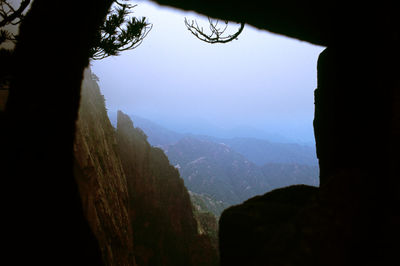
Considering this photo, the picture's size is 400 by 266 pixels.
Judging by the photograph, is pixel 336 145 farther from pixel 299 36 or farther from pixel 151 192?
pixel 151 192

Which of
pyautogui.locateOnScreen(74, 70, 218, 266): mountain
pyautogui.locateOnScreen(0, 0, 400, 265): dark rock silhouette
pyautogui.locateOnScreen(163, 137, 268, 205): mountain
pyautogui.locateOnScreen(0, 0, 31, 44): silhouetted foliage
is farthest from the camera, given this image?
pyautogui.locateOnScreen(163, 137, 268, 205): mountain

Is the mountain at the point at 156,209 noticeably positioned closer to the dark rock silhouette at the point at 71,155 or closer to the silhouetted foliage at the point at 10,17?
the silhouetted foliage at the point at 10,17

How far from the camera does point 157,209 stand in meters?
29.1

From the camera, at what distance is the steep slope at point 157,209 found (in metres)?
26.7

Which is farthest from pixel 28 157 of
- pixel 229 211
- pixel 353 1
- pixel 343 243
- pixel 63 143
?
pixel 353 1

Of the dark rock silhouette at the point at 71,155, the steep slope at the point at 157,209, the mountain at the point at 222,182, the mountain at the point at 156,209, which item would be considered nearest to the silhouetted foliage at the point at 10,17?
the dark rock silhouette at the point at 71,155

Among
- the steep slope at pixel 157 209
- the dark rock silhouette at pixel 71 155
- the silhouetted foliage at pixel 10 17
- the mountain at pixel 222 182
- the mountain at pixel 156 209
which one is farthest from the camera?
the mountain at pixel 222 182

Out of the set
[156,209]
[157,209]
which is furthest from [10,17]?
[157,209]

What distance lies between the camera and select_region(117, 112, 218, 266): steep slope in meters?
26.7

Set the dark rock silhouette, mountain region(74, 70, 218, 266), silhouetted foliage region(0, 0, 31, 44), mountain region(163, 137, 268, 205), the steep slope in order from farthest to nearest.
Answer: mountain region(163, 137, 268, 205)
the steep slope
mountain region(74, 70, 218, 266)
silhouetted foliage region(0, 0, 31, 44)
the dark rock silhouette

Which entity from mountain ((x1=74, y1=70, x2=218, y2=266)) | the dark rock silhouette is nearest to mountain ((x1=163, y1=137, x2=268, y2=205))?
mountain ((x1=74, y1=70, x2=218, y2=266))

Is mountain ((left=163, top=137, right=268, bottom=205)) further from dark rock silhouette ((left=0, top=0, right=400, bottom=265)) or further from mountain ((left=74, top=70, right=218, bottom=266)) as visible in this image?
dark rock silhouette ((left=0, top=0, right=400, bottom=265))

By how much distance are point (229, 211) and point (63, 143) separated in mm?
2969

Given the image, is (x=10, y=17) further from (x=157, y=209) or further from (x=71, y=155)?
(x=157, y=209)
